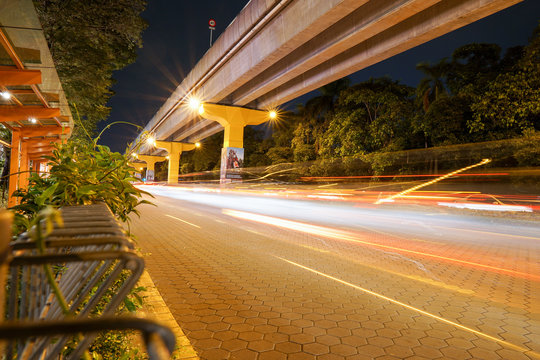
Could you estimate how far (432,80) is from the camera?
66.4 ft

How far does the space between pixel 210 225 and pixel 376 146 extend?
14184 mm

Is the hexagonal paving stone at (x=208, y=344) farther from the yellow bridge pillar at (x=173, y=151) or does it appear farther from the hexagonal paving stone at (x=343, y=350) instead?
the yellow bridge pillar at (x=173, y=151)

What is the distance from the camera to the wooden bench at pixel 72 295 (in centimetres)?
61

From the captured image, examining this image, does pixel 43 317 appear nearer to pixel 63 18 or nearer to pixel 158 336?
pixel 158 336

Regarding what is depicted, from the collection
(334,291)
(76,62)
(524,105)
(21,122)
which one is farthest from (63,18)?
(524,105)

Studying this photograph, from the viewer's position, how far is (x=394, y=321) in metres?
4.23

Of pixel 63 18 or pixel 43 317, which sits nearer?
pixel 43 317

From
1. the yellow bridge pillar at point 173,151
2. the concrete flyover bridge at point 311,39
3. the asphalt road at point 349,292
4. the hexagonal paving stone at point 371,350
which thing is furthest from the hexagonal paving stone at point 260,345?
the yellow bridge pillar at point 173,151

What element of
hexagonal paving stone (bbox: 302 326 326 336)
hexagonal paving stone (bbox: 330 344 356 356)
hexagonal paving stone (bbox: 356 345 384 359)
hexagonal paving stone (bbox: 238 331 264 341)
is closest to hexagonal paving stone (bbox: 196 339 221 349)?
hexagonal paving stone (bbox: 238 331 264 341)

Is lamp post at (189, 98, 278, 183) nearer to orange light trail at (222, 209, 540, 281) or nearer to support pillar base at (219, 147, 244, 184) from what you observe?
support pillar base at (219, 147, 244, 184)

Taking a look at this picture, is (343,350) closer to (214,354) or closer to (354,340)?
(354,340)

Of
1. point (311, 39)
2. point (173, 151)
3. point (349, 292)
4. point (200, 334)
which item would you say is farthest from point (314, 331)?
point (173, 151)

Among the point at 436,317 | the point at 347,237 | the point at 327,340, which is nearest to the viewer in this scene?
the point at 327,340

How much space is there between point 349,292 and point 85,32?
10861 mm
